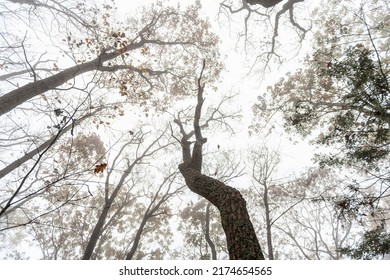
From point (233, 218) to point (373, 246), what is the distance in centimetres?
330

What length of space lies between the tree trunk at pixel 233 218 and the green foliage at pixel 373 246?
2.88 metres

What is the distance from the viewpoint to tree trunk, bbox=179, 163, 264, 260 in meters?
3.22

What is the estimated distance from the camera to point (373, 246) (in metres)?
4.78

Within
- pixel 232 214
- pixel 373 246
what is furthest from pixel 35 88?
pixel 373 246

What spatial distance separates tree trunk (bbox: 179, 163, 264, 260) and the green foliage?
2885 mm

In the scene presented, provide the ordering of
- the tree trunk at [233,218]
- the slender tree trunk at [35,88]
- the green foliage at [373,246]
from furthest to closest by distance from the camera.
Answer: the slender tree trunk at [35,88]
the green foliage at [373,246]
the tree trunk at [233,218]

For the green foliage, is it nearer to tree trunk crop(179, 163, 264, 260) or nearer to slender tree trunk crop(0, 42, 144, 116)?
tree trunk crop(179, 163, 264, 260)

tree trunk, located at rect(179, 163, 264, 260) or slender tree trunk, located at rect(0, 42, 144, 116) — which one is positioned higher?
slender tree trunk, located at rect(0, 42, 144, 116)

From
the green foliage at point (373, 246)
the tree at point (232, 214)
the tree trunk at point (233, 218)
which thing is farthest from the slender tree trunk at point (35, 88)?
the green foliage at point (373, 246)

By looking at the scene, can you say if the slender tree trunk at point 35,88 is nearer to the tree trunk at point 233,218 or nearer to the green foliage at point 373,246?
the tree trunk at point 233,218

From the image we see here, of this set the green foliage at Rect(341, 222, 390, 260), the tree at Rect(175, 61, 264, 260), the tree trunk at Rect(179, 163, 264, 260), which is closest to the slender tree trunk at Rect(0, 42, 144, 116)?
the tree at Rect(175, 61, 264, 260)

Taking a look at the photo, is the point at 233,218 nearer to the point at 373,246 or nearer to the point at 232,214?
the point at 232,214

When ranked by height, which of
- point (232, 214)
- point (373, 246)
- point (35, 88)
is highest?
point (35, 88)

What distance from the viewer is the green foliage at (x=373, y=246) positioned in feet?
15.4
